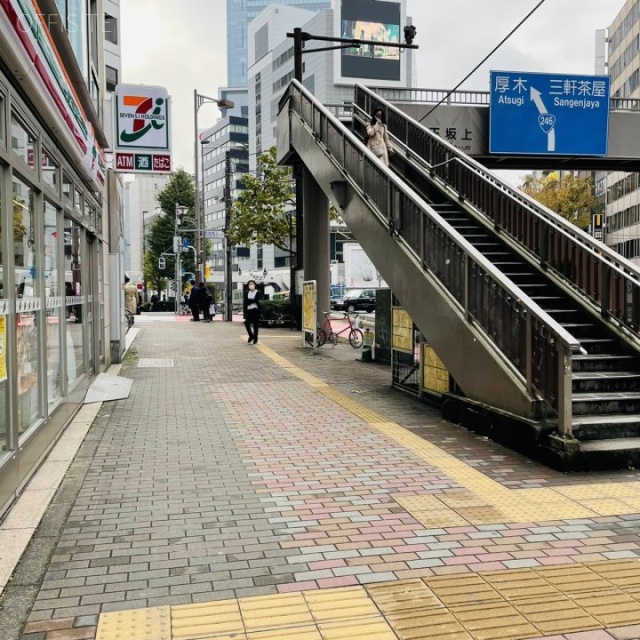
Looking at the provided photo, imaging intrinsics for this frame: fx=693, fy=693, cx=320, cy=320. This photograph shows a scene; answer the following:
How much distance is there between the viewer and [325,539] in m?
4.34

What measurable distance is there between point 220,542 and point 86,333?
6.41 m

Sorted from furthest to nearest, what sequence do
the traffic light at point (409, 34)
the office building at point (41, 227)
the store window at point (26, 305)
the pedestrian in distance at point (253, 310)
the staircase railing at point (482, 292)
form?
the traffic light at point (409, 34) → the pedestrian in distance at point (253, 310) → the staircase railing at point (482, 292) → the store window at point (26, 305) → the office building at point (41, 227)

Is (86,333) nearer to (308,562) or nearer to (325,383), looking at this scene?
(325,383)

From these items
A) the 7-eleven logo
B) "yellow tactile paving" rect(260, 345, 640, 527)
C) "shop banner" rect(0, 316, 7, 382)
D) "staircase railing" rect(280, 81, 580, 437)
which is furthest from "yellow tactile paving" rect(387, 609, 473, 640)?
the 7-eleven logo

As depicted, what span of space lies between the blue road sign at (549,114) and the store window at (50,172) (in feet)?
44.0

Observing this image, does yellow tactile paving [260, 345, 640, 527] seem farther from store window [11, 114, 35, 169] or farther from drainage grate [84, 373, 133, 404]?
drainage grate [84, 373, 133, 404]

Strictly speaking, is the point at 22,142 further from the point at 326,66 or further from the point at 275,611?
the point at 326,66

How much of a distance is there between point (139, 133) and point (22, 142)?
7901 millimetres

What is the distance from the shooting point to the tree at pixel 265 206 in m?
26.4

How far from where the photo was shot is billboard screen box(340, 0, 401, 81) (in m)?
95.6

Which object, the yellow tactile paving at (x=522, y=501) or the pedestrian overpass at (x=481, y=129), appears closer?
the yellow tactile paving at (x=522, y=501)

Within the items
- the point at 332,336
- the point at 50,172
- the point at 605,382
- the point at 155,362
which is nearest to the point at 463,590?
the point at 605,382

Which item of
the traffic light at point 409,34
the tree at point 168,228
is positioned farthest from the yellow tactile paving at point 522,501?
the tree at point 168,228

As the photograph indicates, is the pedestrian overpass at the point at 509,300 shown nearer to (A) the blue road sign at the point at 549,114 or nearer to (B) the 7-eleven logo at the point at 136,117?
(B) the 7-eleven logo at the point at 136,117
